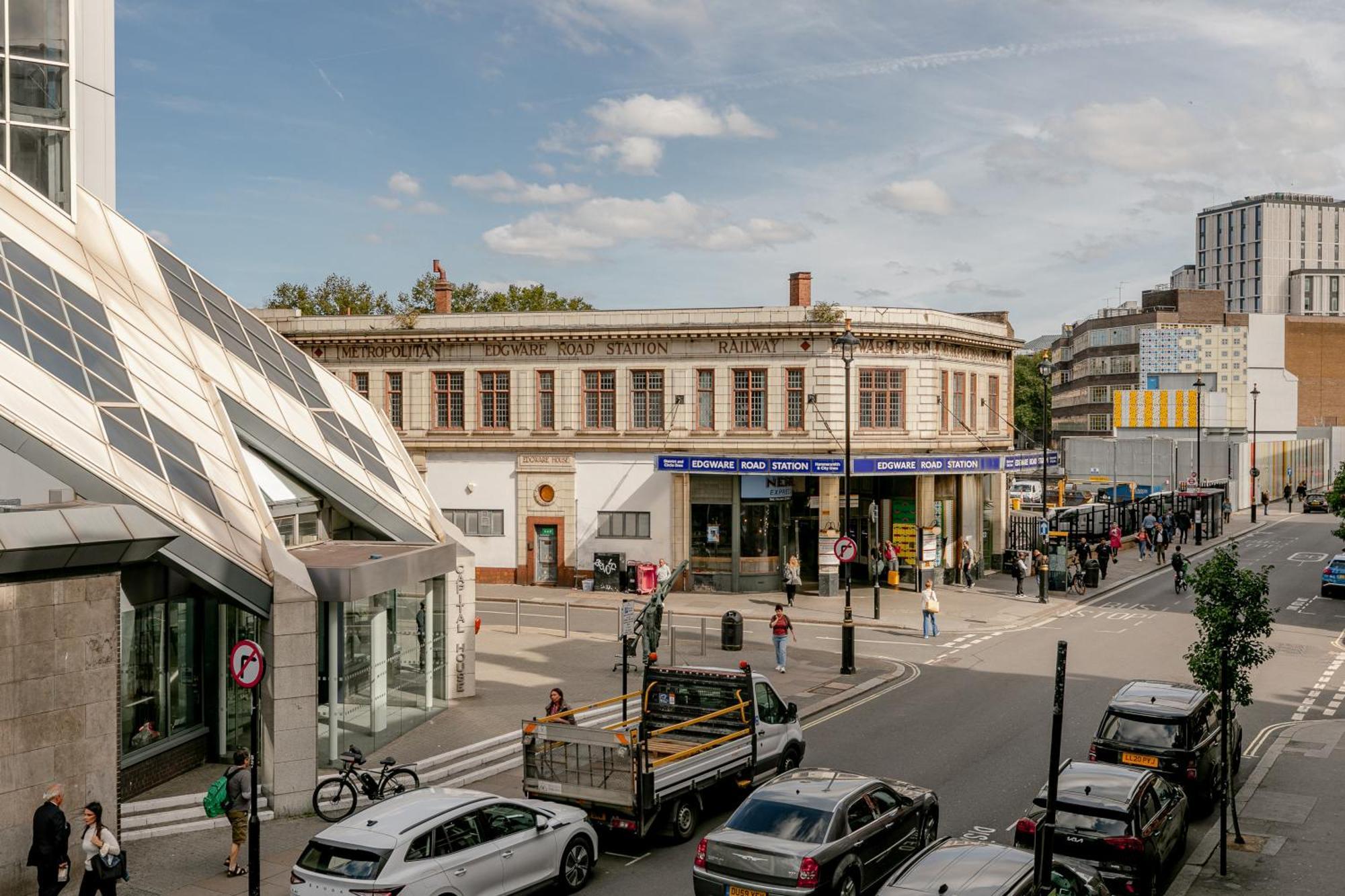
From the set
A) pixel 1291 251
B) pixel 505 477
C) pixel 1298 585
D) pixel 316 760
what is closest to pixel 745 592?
pixel 505 477

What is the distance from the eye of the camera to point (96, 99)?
94.4 feet

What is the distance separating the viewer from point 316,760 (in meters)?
19.0

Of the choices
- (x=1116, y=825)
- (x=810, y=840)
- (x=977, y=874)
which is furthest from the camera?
(x=1116, y=825)

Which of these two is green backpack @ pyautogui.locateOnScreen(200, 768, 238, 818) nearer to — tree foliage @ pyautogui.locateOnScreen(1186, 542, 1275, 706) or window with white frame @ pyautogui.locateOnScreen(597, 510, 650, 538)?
tree foliage @ pyautogui.locateOnScreen(1186, 542, 1275, 706)

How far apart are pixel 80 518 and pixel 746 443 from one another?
30860 mm

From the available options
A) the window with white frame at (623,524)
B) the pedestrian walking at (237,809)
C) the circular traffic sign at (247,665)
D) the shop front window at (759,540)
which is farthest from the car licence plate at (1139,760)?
the window with white frame at (623,524)

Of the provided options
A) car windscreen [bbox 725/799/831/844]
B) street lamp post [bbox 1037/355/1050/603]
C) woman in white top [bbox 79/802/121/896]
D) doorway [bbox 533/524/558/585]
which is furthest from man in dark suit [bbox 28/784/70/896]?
doorway [bbox 533/524/558/585]

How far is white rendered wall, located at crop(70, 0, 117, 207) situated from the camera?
28328 mm

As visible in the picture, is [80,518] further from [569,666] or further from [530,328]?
[530,328]

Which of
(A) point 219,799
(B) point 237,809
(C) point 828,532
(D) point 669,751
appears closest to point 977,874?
(D) point 669,751

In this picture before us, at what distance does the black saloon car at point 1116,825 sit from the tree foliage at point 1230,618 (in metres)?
3.08

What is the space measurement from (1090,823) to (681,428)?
31.3m

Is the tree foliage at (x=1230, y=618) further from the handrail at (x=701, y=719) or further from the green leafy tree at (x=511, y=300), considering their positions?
the green leafy tree at (x=511, y=300)

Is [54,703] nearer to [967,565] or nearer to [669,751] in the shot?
[669,751]
